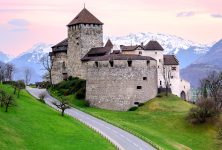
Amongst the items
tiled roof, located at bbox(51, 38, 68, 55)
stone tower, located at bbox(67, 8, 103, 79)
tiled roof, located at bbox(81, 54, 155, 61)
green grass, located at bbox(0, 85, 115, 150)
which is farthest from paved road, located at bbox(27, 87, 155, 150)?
tiled roof, located at bbox(51, 38, 68, 55)

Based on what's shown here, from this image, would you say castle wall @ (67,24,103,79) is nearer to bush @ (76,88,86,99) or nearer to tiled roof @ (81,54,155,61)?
bush @ (76,88,86,99)

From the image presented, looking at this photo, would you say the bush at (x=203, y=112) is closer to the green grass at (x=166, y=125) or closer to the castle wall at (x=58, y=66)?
the green grass at (x=166, y=125)


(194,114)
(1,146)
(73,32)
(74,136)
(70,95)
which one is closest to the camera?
(1,146)

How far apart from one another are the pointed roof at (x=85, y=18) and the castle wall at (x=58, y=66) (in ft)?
31.4

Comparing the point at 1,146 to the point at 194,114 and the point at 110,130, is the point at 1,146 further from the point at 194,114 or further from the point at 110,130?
the point at 194,114

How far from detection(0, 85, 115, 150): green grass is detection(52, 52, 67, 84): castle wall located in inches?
2053

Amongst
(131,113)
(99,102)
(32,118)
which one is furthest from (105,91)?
(32,118)

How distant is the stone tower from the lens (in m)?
127

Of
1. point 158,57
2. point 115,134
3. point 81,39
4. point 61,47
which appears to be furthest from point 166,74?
point 115,134

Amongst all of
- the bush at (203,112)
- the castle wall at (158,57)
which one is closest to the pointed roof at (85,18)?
the castle wall at (158,57)

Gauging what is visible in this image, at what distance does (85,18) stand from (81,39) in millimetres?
5619

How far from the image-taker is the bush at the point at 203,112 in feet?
317

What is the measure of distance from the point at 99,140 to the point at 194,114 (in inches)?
1300

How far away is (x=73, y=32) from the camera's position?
12975cm
